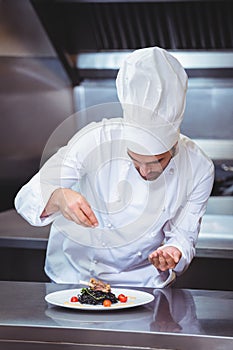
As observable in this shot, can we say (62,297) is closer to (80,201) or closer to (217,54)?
(80,201)

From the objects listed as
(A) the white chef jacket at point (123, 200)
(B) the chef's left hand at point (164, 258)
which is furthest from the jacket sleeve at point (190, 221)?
(B) the chef's left hand at point (164, 258)

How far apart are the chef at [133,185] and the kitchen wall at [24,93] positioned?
111 centimetres

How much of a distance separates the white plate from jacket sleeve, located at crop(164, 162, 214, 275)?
217 mm

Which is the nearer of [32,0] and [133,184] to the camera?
[133,184]

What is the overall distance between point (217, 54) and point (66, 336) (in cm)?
198

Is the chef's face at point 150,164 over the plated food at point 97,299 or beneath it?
over

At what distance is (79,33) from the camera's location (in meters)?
3.26

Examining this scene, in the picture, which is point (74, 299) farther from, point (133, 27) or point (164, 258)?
point (133, 27)

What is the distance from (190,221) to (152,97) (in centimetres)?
37

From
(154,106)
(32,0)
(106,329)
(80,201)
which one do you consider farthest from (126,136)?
(32,0)

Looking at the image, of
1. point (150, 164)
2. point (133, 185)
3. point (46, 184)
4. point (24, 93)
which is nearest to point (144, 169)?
point (150, 164)

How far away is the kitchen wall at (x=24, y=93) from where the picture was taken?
3.01 m

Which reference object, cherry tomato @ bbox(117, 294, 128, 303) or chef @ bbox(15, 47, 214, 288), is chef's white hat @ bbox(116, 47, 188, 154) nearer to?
chef @ bbox(15, 47, 214, 288)

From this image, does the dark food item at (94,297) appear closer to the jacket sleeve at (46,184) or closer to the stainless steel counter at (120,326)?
the stainless steel counter at (120,326)
